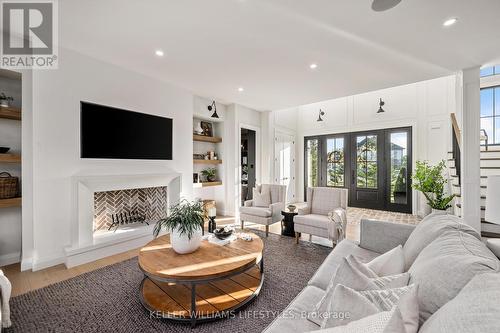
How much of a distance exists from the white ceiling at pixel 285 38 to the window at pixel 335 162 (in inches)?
119

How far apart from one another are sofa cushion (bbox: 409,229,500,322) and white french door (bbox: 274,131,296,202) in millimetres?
5118

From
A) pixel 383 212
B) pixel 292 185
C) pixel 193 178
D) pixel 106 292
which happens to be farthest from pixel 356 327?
pixel 292 185

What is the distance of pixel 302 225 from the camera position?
3234mm

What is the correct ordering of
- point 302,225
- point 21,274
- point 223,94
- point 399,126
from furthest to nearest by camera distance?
point 399,126 → point 223,94 → point 302,225 → point 21,274

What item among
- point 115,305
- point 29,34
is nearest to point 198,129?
point 29,34

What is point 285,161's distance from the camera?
6742 mm

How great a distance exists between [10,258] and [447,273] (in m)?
4.27

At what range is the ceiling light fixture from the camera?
1.88m

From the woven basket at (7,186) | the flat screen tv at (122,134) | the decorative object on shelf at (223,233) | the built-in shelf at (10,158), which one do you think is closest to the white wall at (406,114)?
the flat screen tv at (122,134)

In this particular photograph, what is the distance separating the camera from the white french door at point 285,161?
6.31 metres

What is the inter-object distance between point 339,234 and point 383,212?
11.6 ft

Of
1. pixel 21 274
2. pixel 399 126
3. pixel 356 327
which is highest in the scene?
pixel 399 126

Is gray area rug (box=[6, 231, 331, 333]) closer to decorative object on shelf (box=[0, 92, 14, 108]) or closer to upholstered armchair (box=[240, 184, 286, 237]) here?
upholstered armchair (box=[240, 184, 286, 237])

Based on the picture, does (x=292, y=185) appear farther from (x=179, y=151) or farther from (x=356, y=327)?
(x=356, y=327)
